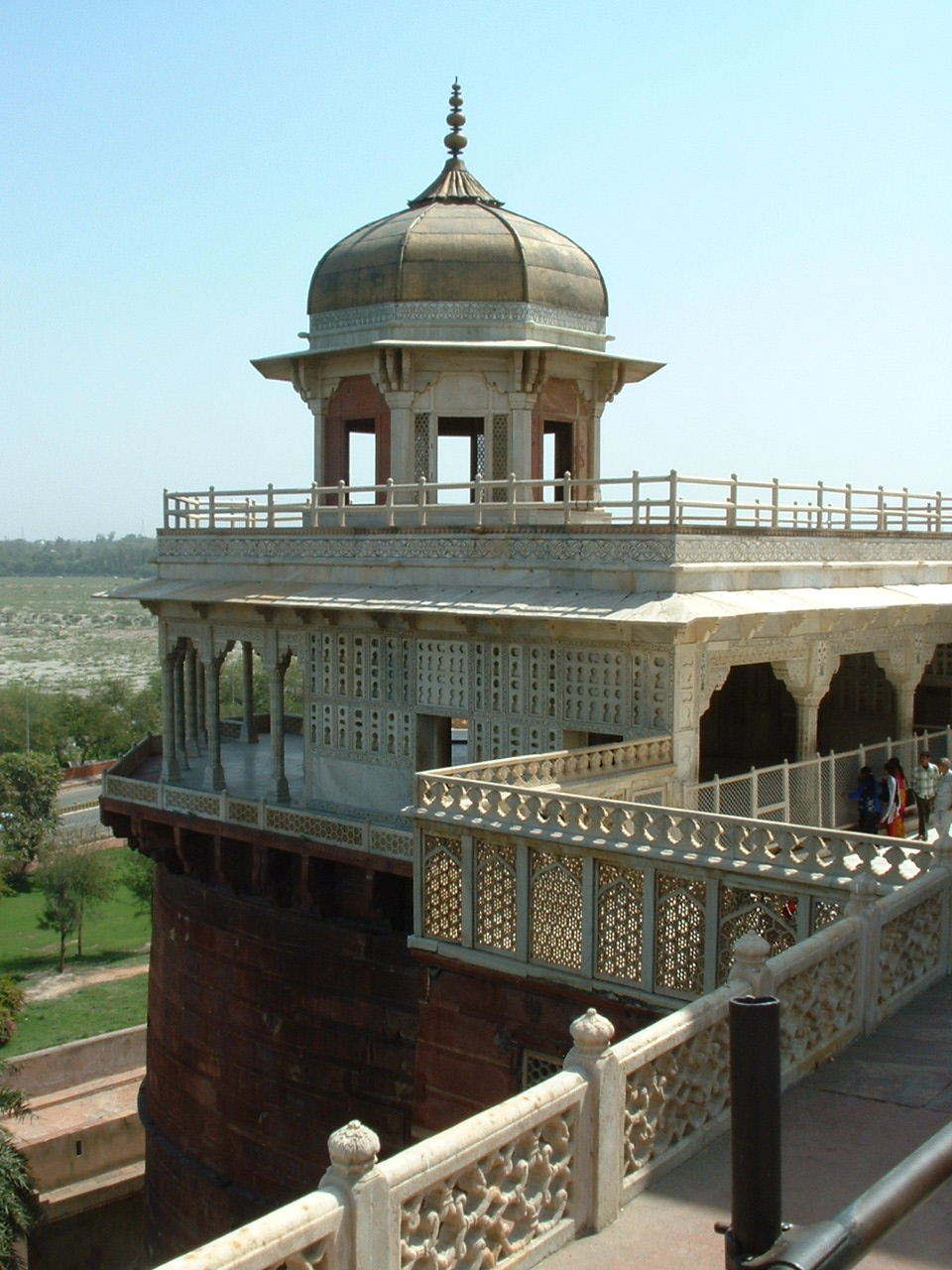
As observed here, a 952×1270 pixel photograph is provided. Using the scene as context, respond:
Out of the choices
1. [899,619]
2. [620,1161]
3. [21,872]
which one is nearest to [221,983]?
[899,619]

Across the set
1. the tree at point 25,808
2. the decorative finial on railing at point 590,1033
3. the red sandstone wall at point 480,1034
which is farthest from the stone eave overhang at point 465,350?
the tree at point 25,808

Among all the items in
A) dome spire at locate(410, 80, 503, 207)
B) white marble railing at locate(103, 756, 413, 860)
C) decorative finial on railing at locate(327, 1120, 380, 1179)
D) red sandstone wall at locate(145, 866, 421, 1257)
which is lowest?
red sandstone wall at locate(145, 866, 421, 1257)

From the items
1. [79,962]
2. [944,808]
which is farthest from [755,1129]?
[79,962]

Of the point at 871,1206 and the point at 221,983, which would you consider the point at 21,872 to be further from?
the point at 871,1206

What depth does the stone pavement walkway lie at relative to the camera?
17.6ft

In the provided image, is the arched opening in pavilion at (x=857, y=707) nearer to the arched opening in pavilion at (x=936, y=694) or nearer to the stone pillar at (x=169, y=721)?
the arched opening in pavilion at (x=936, y=694)

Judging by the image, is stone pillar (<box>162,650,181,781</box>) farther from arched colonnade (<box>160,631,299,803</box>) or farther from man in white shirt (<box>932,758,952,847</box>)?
man in white shirt (<box>932,758,952,847</box>)

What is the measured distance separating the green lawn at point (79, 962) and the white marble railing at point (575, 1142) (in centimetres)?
2698

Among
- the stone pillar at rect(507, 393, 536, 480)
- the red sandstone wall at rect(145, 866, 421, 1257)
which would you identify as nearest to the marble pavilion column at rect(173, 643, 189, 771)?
the red sandstone wall at rect(145, 866, 421, 1257)

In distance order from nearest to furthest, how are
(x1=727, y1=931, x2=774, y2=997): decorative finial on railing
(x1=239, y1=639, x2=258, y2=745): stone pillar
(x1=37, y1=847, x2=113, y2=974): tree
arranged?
(x1=727, y1=931, x2=774, y2=997): decorative finial on railing
(x1=239, y1=639, x2=258, y2=745): stone pillar
(x1=37, y1=847, x2=113, y2=974): tree

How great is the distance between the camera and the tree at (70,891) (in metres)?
39.4

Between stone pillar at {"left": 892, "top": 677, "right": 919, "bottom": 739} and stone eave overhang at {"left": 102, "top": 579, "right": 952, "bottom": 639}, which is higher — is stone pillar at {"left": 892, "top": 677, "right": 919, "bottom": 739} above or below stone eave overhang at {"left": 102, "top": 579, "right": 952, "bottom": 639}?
below

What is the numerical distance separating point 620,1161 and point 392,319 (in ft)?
45.4

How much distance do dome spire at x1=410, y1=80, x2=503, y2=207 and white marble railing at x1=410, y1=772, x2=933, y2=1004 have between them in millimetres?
10740
